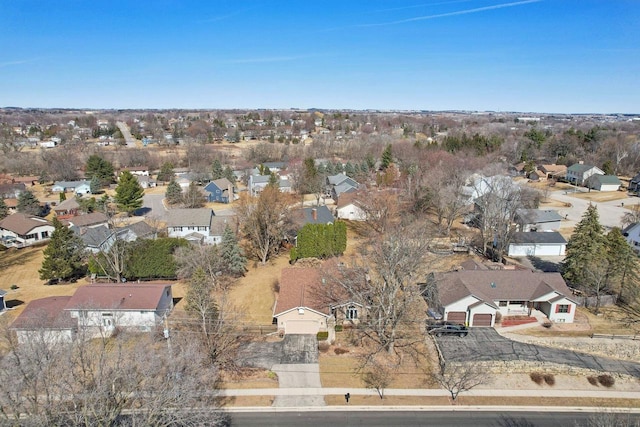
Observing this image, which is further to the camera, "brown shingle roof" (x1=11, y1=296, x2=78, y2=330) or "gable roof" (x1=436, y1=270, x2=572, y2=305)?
"gable roof" (x1=436, y1=270, x2=572, y2=305)

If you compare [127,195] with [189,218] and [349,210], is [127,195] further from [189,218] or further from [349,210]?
[349,210]

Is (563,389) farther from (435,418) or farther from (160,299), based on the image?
(160,299)

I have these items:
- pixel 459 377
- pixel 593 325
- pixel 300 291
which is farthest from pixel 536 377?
pixel 300 291

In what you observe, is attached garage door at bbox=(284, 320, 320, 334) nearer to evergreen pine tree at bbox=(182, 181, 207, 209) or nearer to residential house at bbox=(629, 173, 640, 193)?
evergreen pine tree at bbox=(182, 181, 207, 209)

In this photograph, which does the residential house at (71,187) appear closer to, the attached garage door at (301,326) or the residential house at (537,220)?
the attached garage door at (301,326)

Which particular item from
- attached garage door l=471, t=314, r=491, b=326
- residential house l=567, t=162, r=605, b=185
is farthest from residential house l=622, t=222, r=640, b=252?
residential house l=567, t=162, r=605, b=185
